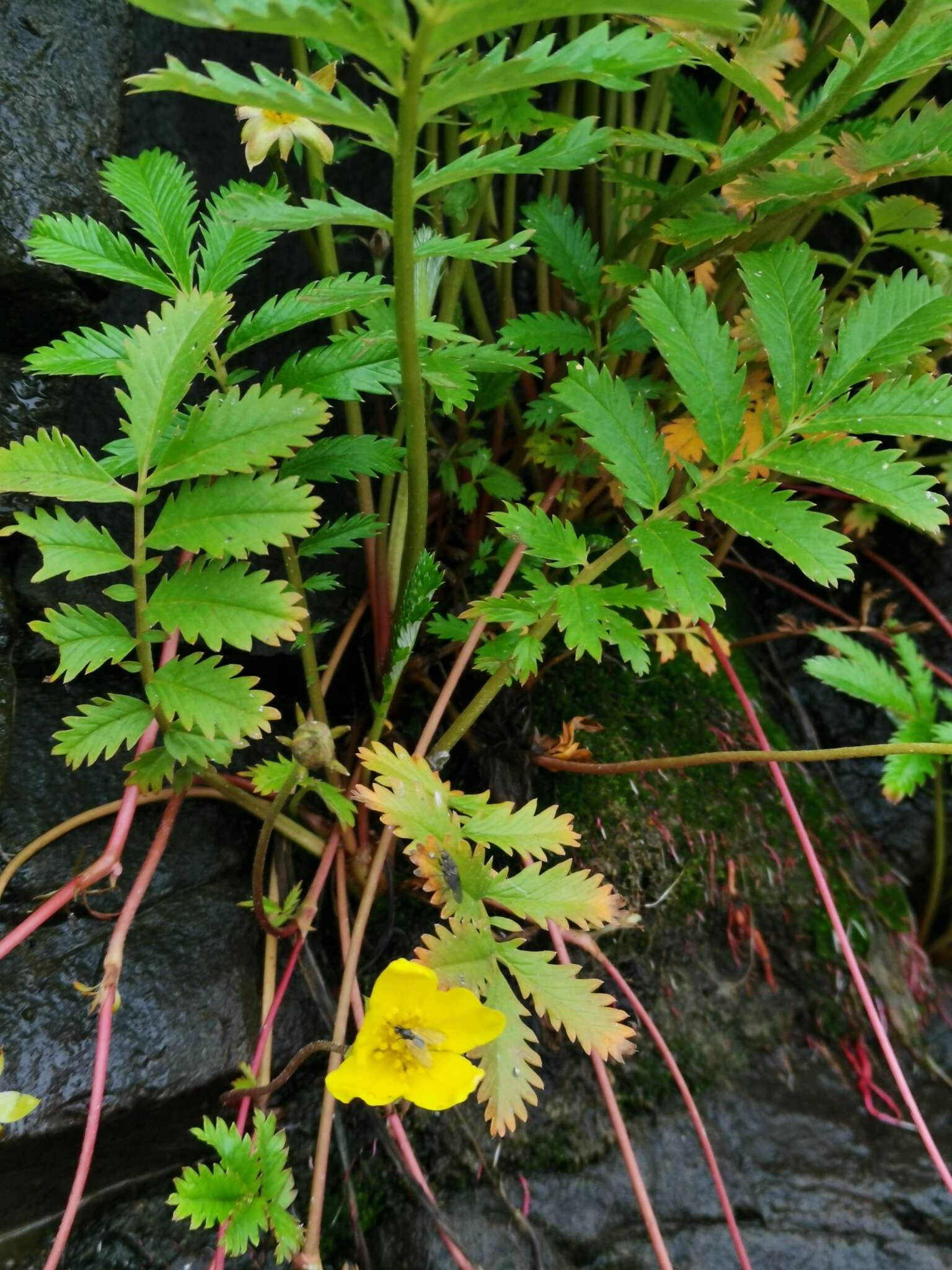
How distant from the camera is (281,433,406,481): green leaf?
3.71 feet

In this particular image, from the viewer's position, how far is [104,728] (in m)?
0.93

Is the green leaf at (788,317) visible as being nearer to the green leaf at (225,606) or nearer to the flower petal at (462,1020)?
the green leaf at (225,606)

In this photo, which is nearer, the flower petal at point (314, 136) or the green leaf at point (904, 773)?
the flower petal at point (314, 136)

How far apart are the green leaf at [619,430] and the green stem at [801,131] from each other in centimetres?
30

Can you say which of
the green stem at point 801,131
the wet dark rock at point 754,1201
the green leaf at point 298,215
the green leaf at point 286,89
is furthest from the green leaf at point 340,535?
the wet dark rock at point 754,1201

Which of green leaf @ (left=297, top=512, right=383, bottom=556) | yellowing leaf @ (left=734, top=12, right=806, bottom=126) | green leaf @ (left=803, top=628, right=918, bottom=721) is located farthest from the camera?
green leaf @ (left=803, top=628, right=918, bottom=721)

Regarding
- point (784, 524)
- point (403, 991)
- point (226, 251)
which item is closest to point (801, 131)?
point (784, 524)

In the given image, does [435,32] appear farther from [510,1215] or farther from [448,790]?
[510,1215]

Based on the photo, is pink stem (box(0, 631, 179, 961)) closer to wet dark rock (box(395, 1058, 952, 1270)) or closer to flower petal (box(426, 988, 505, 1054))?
flower petal (box(426, 988, 505, 1054))

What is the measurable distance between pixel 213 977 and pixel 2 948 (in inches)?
15.6

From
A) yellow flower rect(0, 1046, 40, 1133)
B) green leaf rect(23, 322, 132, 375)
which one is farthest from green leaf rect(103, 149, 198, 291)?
yellow flower rect(0, 1046, 40, 1133)

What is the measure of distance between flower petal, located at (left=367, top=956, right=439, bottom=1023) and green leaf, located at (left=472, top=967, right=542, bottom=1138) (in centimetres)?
9

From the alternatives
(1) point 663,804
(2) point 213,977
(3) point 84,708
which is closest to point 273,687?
(2) point 213,977

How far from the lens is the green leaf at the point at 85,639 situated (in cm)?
89
